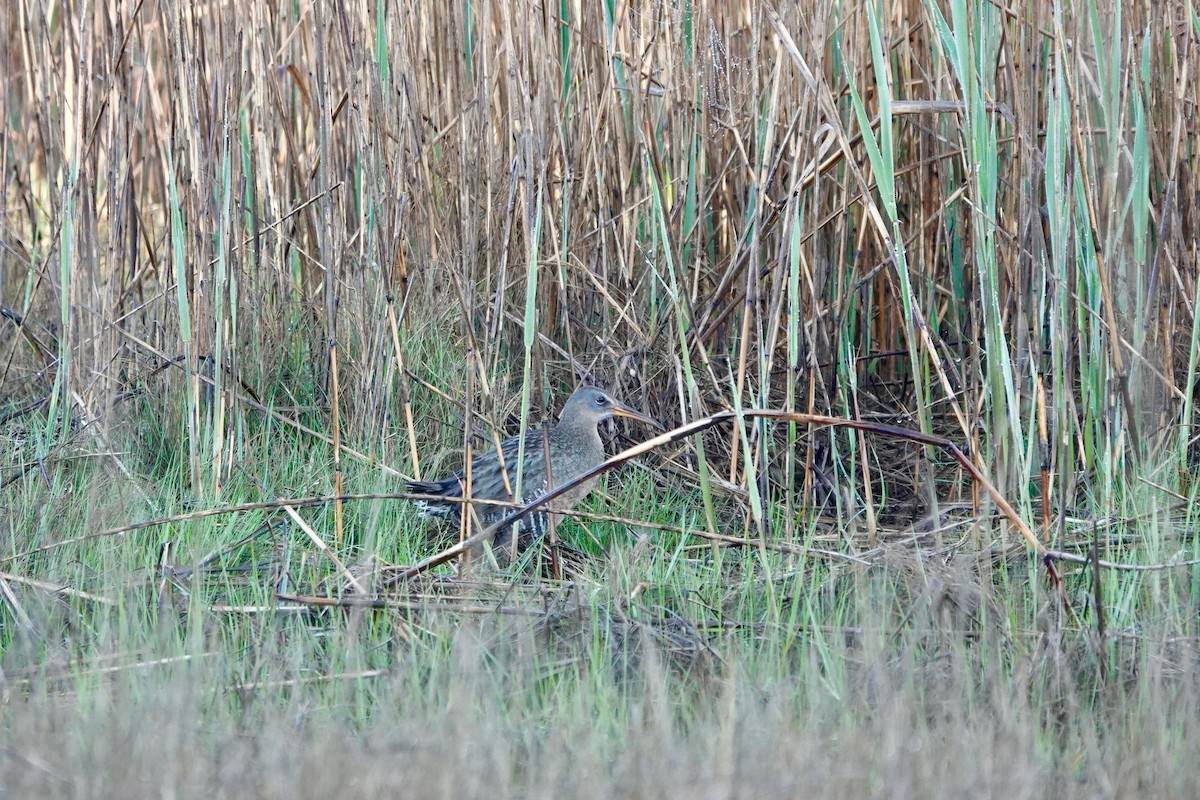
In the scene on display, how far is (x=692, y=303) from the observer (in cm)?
385

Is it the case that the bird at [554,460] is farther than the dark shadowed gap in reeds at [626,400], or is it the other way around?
the bird at [554,460]

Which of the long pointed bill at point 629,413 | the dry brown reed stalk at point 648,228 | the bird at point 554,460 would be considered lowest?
the bird at point 554,460

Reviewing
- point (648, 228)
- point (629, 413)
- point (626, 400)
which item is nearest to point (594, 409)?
point (629, 413)

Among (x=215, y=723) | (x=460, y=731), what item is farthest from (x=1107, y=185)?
(x=215, y=723)

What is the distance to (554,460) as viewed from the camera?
13.5 ft

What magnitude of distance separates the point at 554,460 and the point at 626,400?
12.9 inches

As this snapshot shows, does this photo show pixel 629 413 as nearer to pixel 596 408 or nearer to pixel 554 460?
pixel 596 408

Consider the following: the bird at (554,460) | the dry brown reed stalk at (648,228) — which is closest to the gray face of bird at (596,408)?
the bird at (554,460)

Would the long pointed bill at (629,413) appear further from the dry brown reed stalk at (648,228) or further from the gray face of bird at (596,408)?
the dry brown reed stalk at (648,228)

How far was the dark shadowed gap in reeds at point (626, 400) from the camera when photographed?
7.29ft

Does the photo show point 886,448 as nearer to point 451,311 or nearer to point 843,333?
point 843,333

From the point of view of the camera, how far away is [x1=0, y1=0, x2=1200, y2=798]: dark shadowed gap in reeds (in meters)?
2.22

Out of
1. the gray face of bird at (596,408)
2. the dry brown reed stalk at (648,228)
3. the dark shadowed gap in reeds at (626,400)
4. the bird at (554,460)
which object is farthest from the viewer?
the gray face of bird at (596,408)

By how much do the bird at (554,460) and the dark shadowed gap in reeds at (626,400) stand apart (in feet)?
0.39
